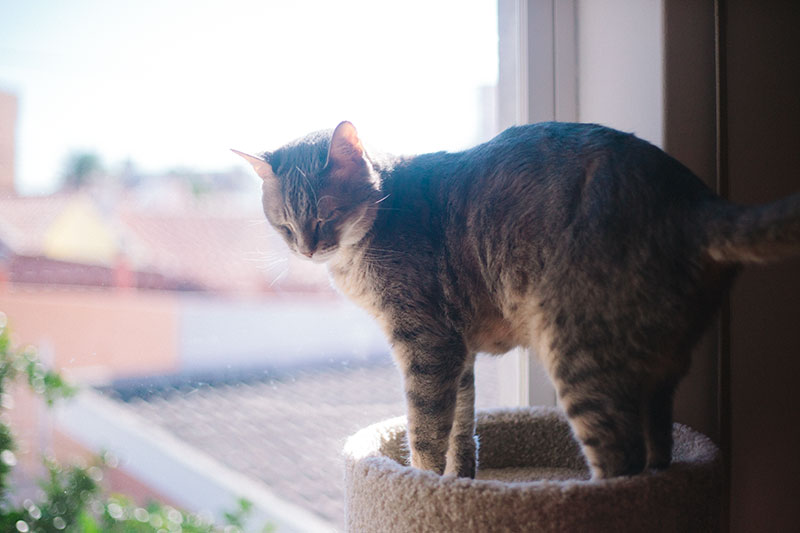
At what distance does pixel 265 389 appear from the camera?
4.99 feet

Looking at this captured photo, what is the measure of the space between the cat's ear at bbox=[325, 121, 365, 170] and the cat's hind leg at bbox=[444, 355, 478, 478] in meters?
0.49

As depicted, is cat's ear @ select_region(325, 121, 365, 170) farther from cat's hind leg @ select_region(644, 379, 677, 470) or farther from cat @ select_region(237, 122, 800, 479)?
cat's hind leg @ select_region(644, 379, 677, 470)

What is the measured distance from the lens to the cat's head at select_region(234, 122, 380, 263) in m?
1.27

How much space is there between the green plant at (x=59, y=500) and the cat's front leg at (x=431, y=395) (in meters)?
0.63

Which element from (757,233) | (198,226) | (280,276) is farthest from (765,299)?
(198,226)

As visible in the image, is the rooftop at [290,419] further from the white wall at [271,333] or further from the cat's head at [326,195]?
the cat's head at [326,195]

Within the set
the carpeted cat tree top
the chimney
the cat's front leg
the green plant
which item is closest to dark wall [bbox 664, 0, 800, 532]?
the carpeted cat tree top

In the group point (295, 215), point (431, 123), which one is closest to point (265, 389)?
point (295, 215)

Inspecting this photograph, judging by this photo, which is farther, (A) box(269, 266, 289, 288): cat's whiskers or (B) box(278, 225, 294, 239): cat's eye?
(A) box(269, 266, 289, 288): cat's whiskers

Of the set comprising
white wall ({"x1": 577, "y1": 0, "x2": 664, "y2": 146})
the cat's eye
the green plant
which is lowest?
the green plant

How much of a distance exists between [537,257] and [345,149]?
0.46m

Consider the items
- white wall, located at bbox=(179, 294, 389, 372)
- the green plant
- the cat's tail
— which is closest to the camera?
the cat's tail

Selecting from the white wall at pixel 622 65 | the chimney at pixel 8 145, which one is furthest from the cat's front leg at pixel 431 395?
the chimney at pixel 8 145

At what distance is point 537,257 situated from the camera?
106 centimetres
